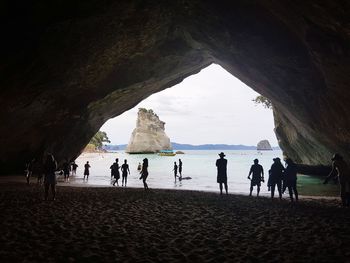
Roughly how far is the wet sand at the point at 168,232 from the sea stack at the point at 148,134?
12123 centimetres

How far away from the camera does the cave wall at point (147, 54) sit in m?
11.5

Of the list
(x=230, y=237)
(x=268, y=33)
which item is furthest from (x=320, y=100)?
(x=230, y=237)

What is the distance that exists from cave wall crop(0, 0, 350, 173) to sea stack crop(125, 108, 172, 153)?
107 m

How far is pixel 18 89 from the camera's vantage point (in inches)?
656

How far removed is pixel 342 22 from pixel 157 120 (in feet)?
428

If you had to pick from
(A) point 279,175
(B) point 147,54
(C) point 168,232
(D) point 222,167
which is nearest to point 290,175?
(A) point 279,175

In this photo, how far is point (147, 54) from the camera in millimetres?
20656

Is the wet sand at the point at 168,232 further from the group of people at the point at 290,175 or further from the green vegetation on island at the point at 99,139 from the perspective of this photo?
the green vegetation on island at the point at 99,139

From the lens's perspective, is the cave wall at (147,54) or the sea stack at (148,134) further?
the sea stack at (148,134)

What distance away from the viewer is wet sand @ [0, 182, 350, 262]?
5.34 metres

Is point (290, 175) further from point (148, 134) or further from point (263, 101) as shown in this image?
point (148, 134)

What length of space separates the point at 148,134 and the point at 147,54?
11396 cm

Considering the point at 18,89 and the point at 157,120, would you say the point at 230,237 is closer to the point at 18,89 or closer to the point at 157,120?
the point at 18,89

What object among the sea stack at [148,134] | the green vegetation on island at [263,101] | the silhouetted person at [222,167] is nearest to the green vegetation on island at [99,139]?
the sea stack at [148,134]
